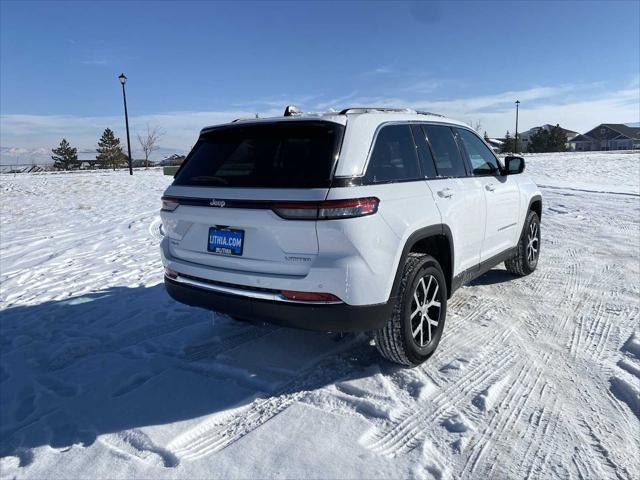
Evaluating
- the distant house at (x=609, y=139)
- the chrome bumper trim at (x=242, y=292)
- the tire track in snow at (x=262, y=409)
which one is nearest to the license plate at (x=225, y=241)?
the chrome bumper trim at (x=242, y=292)

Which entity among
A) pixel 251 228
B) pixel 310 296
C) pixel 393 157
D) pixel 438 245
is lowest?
pixel 310 296

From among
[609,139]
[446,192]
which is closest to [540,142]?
[609,139]

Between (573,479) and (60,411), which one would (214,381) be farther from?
(573,479)

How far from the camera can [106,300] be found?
492cm

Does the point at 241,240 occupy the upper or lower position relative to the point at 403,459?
upper

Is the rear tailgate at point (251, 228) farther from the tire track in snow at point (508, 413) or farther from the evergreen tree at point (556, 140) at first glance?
the evergreen tree at point (556, 140)

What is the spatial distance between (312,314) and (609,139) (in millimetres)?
97007

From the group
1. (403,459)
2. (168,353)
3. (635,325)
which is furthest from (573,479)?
(168,353)

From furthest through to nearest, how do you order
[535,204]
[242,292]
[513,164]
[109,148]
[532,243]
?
[109,148] → [535,204] → [532,243] → [513,164] → [242,292]

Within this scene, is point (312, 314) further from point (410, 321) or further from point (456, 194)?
point (456, 194)

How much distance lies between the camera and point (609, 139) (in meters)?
82.8

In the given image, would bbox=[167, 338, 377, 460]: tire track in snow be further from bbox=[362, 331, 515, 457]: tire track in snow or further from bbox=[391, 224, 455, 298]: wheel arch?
bbox=[391, 224, 455, 298]: wheel arch

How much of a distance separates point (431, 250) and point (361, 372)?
110 cm

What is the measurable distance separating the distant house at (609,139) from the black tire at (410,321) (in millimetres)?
90212
